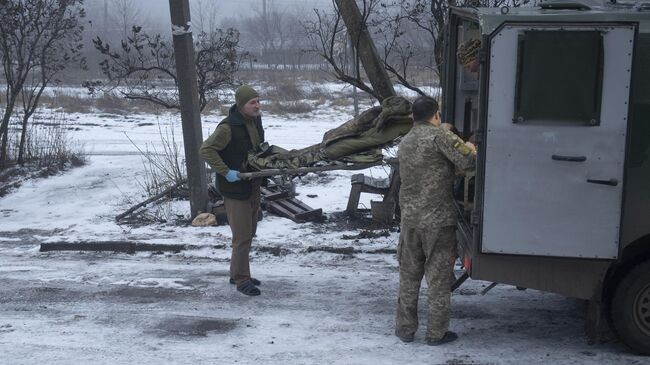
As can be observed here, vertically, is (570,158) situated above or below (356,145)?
above

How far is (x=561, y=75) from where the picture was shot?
4512mm

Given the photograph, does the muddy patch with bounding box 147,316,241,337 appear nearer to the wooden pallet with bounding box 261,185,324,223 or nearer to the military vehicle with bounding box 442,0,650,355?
the military vehicle with bounding box 442,0,650,355

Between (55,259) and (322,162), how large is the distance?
10.4 ft

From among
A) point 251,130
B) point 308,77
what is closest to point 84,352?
point 251,130

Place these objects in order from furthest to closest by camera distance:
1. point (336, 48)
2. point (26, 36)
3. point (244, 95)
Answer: point (26, 36) < point (336, 48) < point (244, 95)

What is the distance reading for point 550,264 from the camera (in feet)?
16.0

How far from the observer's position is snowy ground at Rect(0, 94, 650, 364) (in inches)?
Answer: 204

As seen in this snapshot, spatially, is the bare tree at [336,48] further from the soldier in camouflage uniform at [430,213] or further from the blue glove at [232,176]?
the soldier in camouflage uniform at [430,213]

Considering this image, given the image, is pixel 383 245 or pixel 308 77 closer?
pixel 383 245

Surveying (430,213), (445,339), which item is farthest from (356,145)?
(445,339)

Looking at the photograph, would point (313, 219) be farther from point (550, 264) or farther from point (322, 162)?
point (550, 264)

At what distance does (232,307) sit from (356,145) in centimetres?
183

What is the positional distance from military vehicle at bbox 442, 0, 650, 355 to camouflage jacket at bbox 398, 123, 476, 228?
0.36 metres

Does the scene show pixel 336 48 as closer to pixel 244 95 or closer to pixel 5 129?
pixel 244 95
